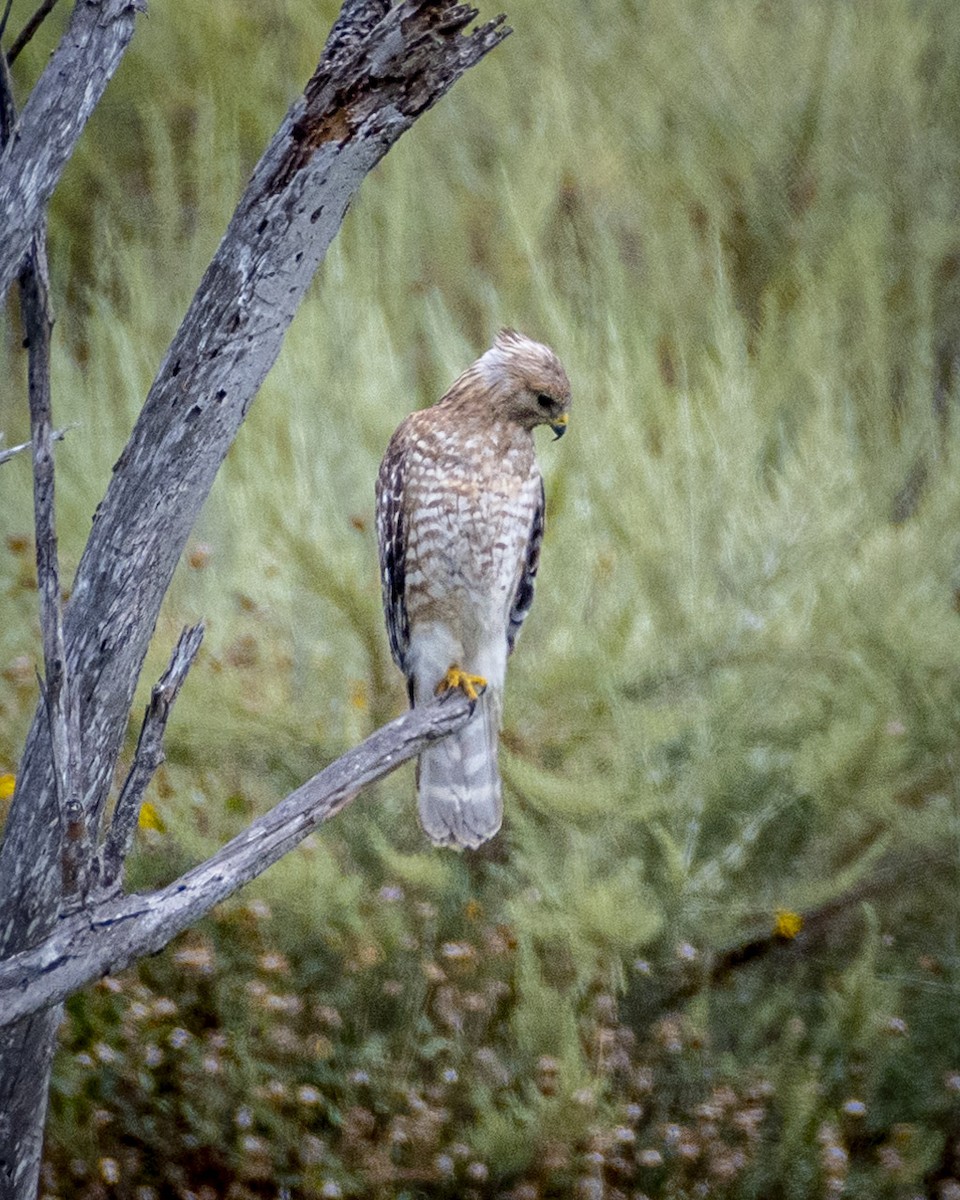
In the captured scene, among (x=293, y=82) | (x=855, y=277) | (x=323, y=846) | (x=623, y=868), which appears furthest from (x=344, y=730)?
(x=293, y=82)

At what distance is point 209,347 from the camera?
5.10 ft

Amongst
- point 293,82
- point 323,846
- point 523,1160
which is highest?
point 293,82

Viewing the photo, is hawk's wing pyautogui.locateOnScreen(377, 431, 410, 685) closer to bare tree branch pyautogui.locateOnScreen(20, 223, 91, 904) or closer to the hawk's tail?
the hawk's tail

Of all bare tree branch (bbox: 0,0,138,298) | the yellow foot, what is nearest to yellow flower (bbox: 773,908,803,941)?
the yellow foot

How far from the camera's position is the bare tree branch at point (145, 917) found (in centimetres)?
141

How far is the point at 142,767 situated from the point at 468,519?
4.44 ft

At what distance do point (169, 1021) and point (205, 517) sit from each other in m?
1.53

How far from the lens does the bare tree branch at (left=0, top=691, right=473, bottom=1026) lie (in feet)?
4.63

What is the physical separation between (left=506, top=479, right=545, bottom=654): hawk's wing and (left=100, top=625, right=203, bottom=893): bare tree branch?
143 cm

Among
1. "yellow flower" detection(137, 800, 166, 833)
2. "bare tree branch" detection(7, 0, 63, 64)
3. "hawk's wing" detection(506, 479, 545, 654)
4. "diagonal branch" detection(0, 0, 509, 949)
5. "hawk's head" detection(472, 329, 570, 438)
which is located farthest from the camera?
"yellow flower" detection(137, 800, 166, 833)

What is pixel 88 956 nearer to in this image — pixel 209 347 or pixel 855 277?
pixel 209 347

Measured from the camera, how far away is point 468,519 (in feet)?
8.82

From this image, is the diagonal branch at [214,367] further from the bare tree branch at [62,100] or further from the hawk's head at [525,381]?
the hawk's head at [525,381]

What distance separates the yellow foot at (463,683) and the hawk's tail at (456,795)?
0.19ft
